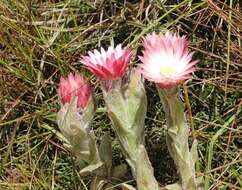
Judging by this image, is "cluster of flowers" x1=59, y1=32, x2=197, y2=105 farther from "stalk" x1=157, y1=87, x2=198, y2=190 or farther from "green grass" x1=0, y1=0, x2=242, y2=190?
"green grass" x1=0, y1=0, x2=242, y2=190

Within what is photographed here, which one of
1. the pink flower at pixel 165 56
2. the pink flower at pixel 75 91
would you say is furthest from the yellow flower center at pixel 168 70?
the pink flower at pixel 75 91

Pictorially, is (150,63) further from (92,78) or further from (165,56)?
(92,78)

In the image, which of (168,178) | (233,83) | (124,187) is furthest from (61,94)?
(233,83)

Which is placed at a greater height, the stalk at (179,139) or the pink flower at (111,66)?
the pink flower at (111,66)

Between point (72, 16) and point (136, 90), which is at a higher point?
point (72, 16)

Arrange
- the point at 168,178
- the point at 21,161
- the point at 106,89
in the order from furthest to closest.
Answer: the point at 21,161, the point at 168,178, the point at 106,89

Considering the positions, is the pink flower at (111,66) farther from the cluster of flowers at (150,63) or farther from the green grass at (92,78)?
the green grass at (92,78)

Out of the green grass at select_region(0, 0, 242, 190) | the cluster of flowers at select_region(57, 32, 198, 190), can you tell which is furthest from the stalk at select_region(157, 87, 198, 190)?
the green grass at select_region(0, 0, 242, 190)

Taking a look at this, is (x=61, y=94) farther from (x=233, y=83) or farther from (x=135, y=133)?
(x=233, y=83)

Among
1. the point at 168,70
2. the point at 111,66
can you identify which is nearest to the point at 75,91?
the point at 111,66
